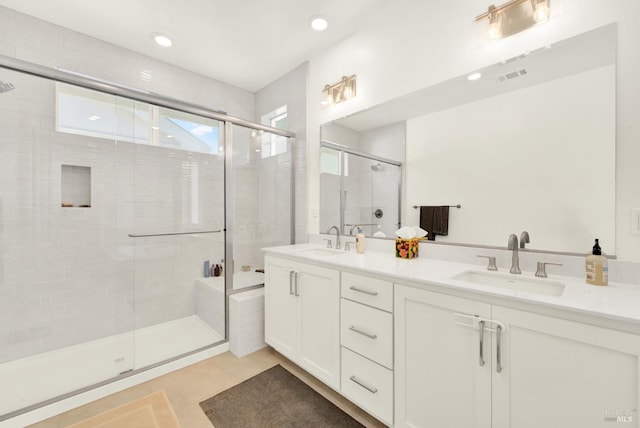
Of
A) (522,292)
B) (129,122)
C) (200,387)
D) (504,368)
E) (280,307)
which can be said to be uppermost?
(129,122)

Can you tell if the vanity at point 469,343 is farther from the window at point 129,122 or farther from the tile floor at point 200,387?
the window at point 129,122

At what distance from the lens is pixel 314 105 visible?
2562 millimetres

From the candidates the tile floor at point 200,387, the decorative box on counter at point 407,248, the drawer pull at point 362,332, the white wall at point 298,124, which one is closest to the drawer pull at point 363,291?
the drawer pull at point 362,332

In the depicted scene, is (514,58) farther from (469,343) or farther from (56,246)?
(56,246)

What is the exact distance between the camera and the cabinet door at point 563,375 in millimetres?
779

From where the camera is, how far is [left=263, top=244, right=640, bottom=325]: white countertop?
2.72ft

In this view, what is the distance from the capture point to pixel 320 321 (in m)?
1.67

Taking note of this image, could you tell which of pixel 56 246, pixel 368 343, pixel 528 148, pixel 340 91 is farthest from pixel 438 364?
Result: pixel 56 246

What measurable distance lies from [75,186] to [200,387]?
73.6 inches

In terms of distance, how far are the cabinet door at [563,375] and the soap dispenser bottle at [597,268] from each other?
0.42 metres

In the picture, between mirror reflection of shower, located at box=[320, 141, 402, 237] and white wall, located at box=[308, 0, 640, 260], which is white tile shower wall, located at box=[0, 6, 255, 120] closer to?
white wall, located at box=[308, 0, 640, 260]

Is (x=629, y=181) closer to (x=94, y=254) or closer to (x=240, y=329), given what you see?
(x=240, y=329)

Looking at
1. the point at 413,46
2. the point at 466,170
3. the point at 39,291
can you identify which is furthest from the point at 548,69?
the point at 39,291

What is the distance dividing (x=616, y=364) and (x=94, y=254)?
3109 mm
